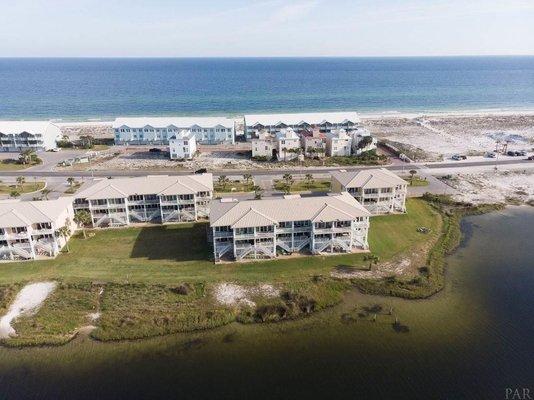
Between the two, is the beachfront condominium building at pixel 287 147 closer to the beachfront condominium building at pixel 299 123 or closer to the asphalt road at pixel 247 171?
the asphalt road at pixel 247 171

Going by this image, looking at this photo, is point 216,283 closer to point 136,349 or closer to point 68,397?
point 136,349

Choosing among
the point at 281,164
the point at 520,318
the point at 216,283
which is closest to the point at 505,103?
the point at 281,164

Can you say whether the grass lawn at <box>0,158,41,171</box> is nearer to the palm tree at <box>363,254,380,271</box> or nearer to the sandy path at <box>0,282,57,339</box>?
the sandy path at <box>0,282,57,339</box>

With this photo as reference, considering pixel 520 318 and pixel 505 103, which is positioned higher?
pixel 505 103

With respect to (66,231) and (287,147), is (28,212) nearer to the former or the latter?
(66,231)

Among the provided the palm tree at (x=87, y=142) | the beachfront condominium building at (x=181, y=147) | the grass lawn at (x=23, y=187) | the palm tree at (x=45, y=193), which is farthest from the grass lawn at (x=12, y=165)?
the beachfront condominium building at (x=181, y=147)

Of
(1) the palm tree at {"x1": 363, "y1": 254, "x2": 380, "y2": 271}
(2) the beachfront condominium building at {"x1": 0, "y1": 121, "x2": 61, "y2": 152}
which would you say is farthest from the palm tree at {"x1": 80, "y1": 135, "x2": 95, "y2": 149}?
(1) the palm tree at {"x1": 363, "y1": 254, "x2": 380, "y2": 271}
